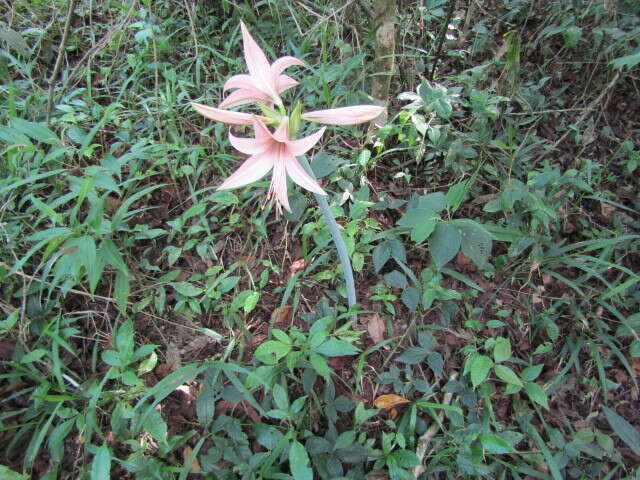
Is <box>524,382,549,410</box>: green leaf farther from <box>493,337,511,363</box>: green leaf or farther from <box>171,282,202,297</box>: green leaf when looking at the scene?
<box>171,282,202,297</box>: green leaf

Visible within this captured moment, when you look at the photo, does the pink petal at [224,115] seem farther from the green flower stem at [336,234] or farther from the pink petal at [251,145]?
the green flower stem at [336,234]

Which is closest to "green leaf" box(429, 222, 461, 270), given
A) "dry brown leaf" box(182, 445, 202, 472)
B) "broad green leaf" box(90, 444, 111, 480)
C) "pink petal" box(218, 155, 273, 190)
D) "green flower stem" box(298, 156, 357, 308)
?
"green flower stem" box(298, 156, 357, 308)

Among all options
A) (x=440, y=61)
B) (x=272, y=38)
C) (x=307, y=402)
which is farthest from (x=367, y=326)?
(x=272, y=38)

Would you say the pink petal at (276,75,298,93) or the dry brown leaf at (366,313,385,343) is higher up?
the pink petal at (276,75,298,93)

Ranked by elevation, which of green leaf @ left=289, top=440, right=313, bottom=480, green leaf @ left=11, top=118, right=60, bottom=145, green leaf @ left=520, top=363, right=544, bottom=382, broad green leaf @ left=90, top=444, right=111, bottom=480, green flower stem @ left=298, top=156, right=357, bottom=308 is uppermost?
green leaf @ left=11, top=118, right=60, bottom=145

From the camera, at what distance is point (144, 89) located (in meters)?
2.91

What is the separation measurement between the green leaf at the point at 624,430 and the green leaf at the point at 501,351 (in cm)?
55

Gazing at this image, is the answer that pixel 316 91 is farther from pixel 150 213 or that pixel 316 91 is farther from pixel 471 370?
pixel 471 370

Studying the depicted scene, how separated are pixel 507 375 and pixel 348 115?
4.44ft

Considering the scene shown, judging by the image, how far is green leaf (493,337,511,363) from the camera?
1812 mm

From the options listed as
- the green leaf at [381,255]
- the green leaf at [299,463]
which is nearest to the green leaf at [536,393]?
the green leaf at [381,255]

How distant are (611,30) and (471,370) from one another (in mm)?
2324

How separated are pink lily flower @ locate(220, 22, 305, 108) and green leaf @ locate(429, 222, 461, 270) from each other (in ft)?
3.05

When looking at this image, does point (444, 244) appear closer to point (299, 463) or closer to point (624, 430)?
point (299, 463)
